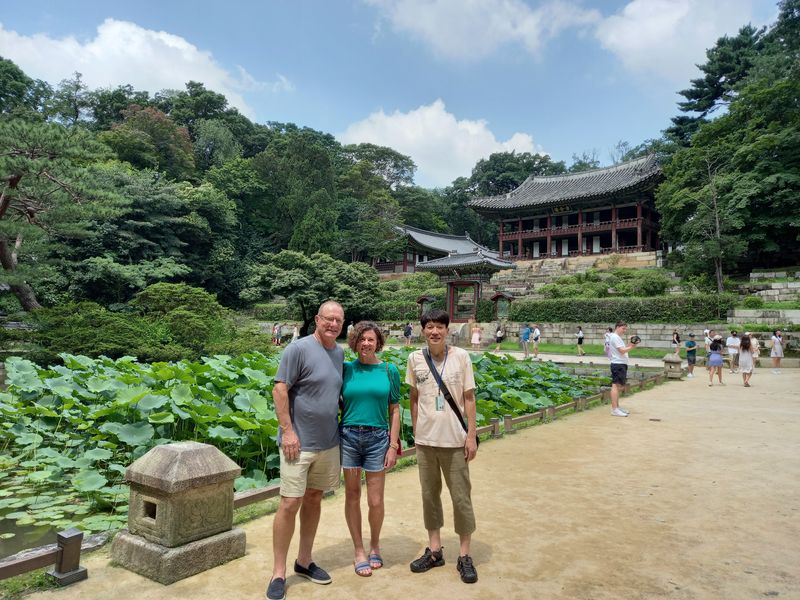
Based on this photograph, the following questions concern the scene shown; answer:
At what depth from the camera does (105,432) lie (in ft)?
16.7

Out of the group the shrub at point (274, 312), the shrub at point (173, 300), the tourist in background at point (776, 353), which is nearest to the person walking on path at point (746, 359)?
the tourist in background at point (776, 353)

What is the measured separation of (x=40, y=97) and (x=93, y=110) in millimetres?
4585

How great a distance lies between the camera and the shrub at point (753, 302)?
1944cm

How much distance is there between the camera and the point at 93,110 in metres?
45.3

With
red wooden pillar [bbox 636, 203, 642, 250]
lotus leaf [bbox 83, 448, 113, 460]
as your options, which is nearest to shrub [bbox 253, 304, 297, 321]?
red wooden pillar [bbox 636, 203, 642, 250]

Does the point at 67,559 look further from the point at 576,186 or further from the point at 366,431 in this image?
the point at 576,186

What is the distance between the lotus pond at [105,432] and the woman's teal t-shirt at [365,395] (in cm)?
185

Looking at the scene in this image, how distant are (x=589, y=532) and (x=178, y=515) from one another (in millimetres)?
2749

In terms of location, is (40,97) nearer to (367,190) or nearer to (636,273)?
(367,190)

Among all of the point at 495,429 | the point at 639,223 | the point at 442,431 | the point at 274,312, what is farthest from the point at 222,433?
the point at 639,223

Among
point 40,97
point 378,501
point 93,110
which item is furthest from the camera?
point 93,110

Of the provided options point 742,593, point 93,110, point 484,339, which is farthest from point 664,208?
point 93,110

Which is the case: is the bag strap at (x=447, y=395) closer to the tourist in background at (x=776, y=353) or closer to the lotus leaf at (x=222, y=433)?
the lotus leaf at (x=222, y=433)

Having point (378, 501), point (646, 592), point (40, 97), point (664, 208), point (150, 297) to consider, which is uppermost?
point (40, 97)
